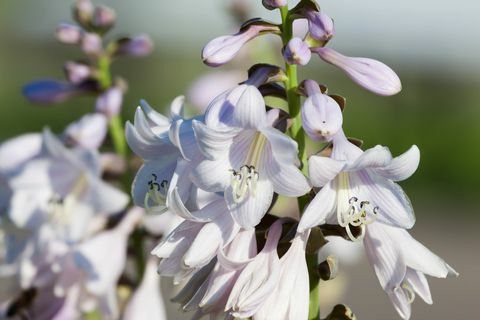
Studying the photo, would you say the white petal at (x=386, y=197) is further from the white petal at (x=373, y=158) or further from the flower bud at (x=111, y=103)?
the flower bud at (x=111, y=103)

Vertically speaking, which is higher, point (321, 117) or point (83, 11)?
point (321, 117)

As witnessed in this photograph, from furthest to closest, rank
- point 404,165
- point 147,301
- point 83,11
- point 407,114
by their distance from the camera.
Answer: point 407,114 → point 83,11 → point 147,301 → point 404,165

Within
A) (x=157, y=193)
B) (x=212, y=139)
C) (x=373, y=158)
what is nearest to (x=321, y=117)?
(x=373, y=158)

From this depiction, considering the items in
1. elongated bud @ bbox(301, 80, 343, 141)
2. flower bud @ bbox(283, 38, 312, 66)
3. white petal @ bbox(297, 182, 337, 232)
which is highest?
flower bud @ bbox(283, 38, 312, 66)

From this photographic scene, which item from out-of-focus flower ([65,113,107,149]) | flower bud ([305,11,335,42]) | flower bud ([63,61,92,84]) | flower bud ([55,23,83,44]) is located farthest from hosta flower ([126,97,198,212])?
flower bud ([55,23,83,44])

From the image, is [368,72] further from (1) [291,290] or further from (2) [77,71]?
(2) [77,71]

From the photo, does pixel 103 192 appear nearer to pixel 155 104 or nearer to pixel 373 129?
pixel 373 129

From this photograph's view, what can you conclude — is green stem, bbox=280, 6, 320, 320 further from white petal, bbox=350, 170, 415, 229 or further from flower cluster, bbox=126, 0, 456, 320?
white petal, bbox=350, 170, 415, 229
